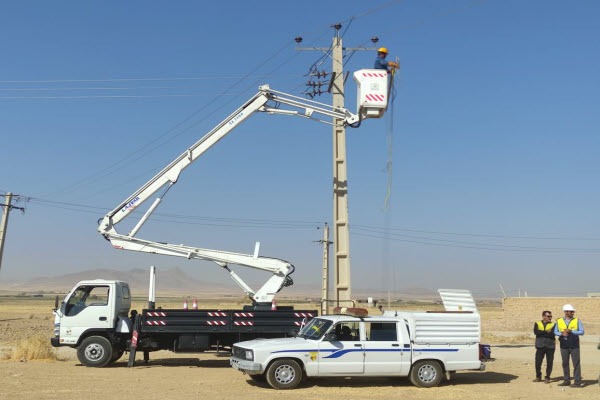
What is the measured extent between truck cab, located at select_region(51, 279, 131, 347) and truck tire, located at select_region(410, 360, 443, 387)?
27.6ft

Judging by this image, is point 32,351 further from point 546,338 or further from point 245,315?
point 546,338

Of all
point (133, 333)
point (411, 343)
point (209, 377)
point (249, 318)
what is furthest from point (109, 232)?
point (411, 343)

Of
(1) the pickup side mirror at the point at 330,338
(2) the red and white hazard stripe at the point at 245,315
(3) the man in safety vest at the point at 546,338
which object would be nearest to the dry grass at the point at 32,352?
(2) the red and white hazard stripe at the point at 245,315

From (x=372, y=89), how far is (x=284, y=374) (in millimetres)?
10376

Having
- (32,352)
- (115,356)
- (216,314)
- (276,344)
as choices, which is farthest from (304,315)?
(32,352)

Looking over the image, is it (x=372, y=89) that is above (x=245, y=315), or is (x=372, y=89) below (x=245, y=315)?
above

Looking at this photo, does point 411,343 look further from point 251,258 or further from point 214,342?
point 251,258

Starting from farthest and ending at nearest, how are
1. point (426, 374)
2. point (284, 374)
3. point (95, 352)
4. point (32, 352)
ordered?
point (32, 352), point (95, 352), point (426, 374), point (284, 374)

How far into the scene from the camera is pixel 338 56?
28.9 metres

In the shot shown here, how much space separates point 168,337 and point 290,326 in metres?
3.48

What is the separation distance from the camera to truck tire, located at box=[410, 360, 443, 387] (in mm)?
15000

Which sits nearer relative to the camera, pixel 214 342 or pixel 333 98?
pixel 214 342

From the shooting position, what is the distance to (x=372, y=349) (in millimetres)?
14750

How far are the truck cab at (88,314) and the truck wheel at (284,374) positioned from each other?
6265mm
